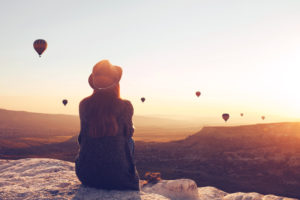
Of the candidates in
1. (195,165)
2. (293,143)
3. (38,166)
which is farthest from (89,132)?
(293,143)

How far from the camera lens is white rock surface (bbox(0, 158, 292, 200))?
4.02 m

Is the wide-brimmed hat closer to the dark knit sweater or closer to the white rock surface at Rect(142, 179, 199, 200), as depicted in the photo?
the dark knit sweater

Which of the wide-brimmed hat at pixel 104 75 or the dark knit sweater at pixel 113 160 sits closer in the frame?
the dark knit sweater at pixel 113 160

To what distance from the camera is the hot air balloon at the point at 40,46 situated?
22.1 metres

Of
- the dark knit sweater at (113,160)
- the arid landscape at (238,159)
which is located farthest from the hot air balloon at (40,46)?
the dark knit sweater at (113,160)

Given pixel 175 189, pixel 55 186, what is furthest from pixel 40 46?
pixel 55 186

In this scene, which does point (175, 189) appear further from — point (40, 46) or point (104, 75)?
point (40, 46)

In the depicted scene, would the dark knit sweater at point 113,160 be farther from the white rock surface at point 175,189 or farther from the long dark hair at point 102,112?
the white rock surface at point 175,189

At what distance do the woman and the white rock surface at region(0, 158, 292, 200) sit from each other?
0.20m

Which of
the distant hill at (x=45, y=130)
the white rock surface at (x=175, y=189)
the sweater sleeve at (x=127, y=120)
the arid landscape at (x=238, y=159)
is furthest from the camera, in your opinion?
the distant hill at (x=45, y=130)

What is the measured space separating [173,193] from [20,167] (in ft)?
11.3

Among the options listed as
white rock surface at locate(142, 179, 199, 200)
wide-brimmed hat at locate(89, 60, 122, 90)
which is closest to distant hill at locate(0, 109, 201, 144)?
white rock surface at locate(142, 179, 199, 200)

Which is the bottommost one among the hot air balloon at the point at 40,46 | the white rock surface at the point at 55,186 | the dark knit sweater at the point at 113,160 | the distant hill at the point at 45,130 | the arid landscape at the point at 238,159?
the distant hill at the point at 45,130

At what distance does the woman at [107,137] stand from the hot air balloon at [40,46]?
19.4 m
